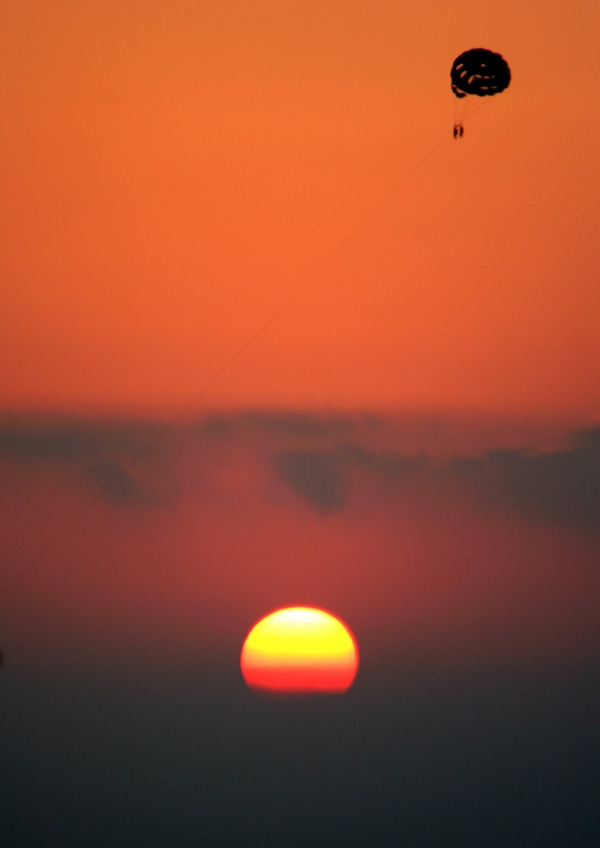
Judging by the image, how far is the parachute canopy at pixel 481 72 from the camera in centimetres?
2628

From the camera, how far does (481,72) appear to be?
26.4 metres

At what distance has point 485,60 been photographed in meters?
26.3

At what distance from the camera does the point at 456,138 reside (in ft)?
90.3

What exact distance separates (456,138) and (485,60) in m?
2.06

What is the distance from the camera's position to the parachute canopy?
26281 mm
